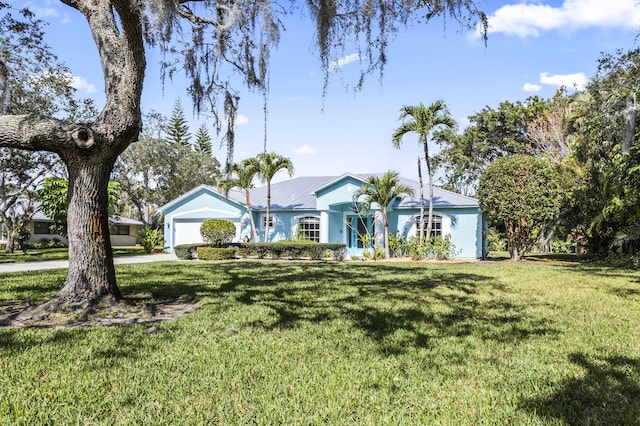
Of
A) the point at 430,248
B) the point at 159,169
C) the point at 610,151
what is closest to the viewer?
the point at 610,151

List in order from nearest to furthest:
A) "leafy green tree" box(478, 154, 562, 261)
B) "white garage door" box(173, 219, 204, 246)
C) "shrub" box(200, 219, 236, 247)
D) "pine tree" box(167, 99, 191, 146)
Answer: "leafy green tree" box(478, 154, 562, 261) < "shrub" box(200, 219, 236, 247) < "white garage door" box(173, 219, 204, 246) < "pine tree" box(167, 99, 191, 146)

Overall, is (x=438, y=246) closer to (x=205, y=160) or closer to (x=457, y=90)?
(x=457, y=90)

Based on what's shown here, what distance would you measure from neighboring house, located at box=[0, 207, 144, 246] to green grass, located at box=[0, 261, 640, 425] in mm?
31194

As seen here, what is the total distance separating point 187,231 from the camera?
2444cm

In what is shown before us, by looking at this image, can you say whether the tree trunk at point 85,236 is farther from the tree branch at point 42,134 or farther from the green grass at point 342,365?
the green grass at point 342,365

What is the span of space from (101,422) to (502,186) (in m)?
16.7

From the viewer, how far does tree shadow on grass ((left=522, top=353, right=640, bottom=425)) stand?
2887 mm

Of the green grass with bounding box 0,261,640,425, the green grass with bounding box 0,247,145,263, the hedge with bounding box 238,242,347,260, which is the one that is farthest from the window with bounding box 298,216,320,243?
the green grass with bounding box 0,261,640,425

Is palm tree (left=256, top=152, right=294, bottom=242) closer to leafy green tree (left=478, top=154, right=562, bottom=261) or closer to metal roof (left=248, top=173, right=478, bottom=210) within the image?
metal roof (left=248, top=173, right=478, bottom=210)

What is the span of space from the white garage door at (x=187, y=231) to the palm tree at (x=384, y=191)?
1020 cm

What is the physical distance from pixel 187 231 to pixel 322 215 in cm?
876

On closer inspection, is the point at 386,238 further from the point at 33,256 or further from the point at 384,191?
the point at 33,256

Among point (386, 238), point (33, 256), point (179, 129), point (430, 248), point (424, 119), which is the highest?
point (179, 129)

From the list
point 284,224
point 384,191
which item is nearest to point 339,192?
point 384,191
